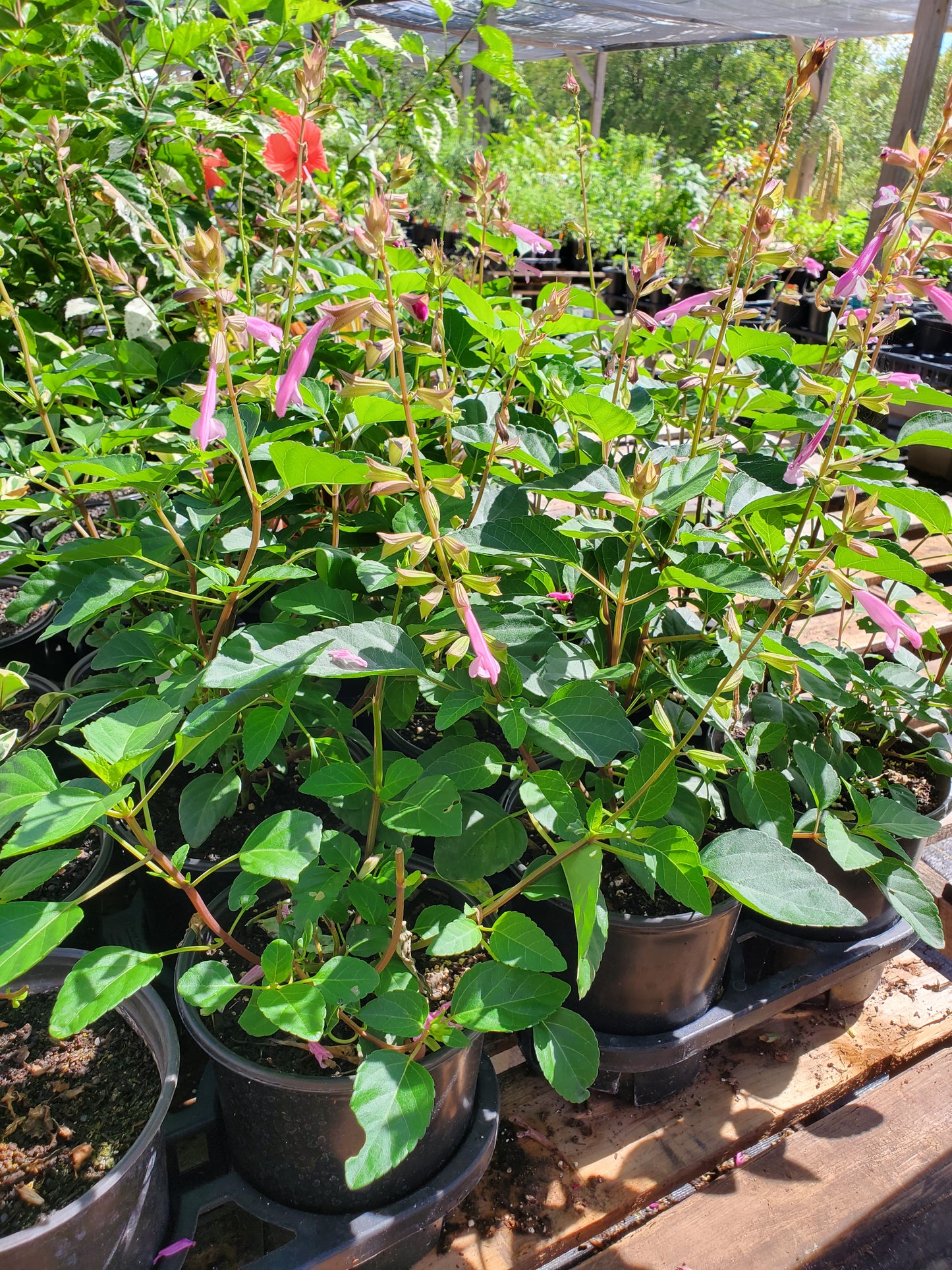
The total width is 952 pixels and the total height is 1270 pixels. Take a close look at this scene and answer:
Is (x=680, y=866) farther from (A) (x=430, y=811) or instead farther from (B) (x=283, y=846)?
(B) (x=283, y=846)

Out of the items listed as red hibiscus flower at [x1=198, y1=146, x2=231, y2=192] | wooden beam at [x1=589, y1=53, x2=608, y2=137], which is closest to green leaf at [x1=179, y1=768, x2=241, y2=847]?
red hibiscus flower at [x1=198, y1=146, x2=231, y2=192]

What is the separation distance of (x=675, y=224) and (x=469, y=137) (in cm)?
405

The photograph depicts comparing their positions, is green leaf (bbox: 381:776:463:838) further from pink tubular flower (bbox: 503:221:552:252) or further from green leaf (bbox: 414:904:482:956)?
pink tubular flower (bbox: 503:221:552:252)

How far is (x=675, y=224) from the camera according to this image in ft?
22.1

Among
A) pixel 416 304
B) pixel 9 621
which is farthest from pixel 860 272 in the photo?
pixel 9 621

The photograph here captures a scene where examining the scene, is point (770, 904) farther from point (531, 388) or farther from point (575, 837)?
point (531, 388)

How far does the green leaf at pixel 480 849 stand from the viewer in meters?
0.90

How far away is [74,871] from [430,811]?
66 centimetres

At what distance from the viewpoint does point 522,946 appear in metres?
0.80

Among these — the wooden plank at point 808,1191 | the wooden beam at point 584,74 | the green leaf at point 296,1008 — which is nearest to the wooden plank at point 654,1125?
the wooden plank at point 808,1191

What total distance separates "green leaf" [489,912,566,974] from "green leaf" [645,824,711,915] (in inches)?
4.5

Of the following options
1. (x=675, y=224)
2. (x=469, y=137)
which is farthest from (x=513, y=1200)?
(x=469, y=137)

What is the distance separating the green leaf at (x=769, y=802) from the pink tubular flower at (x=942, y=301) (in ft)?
1.63

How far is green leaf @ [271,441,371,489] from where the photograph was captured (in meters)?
0.75
